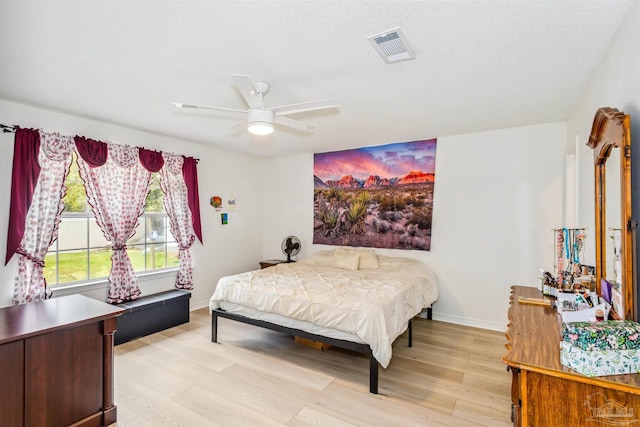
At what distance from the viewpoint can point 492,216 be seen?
3955 mm

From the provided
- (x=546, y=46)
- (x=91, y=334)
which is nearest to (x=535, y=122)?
(x=546, y=46)

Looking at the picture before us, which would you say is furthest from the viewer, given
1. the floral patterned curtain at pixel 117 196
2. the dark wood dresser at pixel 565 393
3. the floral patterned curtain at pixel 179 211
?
the floral patterned curtain at pixel 179 211

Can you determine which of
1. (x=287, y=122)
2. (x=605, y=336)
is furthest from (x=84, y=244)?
(x=605, y=336)

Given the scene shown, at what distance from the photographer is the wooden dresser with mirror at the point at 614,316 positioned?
1.12 m

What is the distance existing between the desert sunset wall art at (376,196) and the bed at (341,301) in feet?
1.56

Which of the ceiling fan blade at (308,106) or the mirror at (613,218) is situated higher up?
the ceiling fan blade at (308,106)

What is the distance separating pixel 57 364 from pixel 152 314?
6.08ft

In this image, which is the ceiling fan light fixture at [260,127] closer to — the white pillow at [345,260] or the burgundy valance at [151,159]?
the burgundy valance at [151,159]

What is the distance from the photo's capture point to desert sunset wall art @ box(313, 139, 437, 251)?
4.37 m

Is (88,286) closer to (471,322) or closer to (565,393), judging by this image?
(565,393)

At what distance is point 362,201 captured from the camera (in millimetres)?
4836

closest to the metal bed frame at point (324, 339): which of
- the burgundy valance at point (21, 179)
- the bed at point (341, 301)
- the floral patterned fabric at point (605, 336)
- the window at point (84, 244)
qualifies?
the bed at point (341, 301)

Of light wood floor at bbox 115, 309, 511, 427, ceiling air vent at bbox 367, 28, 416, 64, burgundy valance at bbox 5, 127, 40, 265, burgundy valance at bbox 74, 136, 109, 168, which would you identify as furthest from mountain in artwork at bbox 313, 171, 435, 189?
burgundy valance at bbox 5, 127, 40, 265

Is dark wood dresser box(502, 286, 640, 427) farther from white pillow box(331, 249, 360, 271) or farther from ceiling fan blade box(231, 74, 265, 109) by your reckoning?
white pillow box(331, 249, 360, 271)
